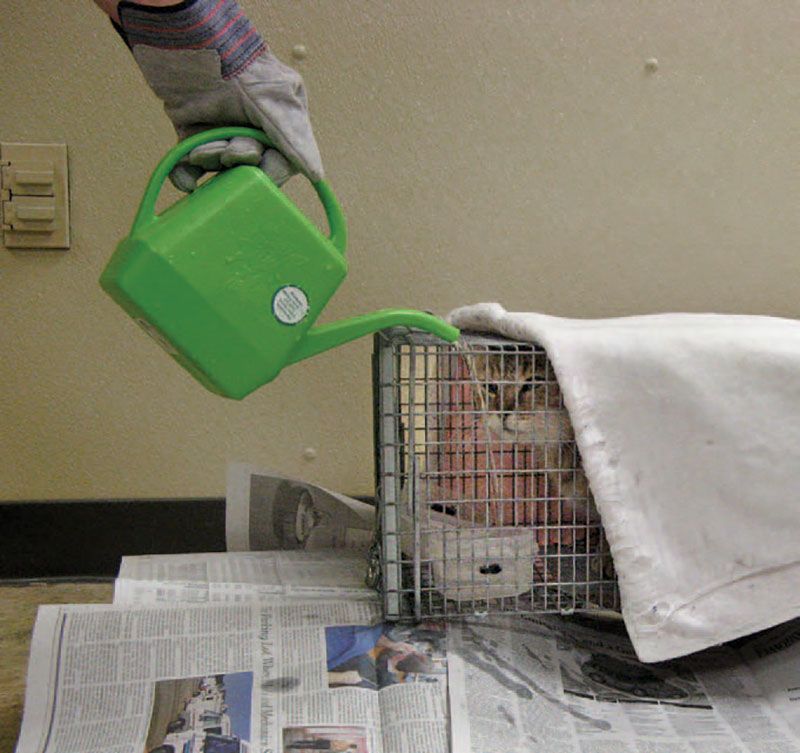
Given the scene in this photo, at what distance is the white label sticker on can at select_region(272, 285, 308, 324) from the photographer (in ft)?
2.13

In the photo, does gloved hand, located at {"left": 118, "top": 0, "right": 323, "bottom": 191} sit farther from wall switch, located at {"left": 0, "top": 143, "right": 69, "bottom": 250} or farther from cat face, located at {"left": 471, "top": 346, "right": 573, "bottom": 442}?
wall switch, located at {"left": 0, "top": 143, "right": 69, "bottom": 250}

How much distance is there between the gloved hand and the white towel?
0.27m

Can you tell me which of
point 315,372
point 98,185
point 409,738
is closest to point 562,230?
point 315,372

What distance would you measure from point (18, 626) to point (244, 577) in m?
0.29

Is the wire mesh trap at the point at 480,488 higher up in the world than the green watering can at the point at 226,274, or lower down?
lower down

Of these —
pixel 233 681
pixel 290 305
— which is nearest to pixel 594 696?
pixel 233 681

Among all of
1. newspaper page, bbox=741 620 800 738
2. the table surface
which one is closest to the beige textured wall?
the table surface

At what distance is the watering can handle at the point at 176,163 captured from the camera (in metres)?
0.62

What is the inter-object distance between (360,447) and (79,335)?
1.29ft

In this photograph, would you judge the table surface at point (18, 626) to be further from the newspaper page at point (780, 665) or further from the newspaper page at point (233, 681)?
the newspaper page at point (780, 665)

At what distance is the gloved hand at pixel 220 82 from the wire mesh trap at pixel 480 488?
19cm

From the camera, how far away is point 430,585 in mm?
791

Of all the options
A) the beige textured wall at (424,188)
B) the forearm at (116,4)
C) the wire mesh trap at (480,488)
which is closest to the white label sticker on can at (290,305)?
the wire mesh trap at (480,488)

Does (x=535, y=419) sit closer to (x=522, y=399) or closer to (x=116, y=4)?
(x=522, y=399)
